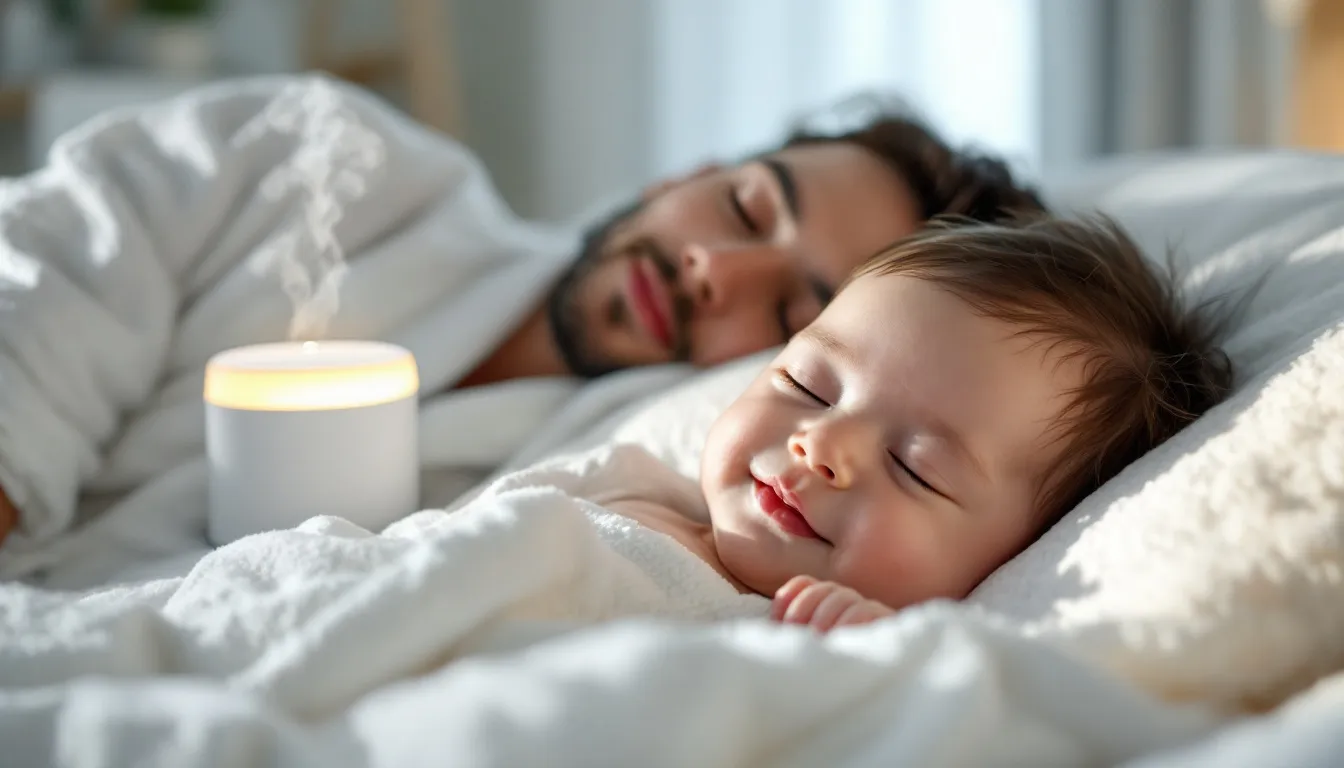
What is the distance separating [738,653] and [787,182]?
895 mm

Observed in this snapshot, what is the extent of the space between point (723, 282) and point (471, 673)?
0.80 metres

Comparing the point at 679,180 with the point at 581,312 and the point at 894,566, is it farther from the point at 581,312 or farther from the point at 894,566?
the point at 894,566

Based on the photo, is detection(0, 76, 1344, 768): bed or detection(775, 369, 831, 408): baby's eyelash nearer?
detection(0, 76, 1344, 768): bed

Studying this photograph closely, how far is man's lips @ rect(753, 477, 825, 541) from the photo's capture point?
0.76 metres

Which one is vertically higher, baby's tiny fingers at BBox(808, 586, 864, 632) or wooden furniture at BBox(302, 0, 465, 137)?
wooden furniture at BBox(302, 0, 465, 137)

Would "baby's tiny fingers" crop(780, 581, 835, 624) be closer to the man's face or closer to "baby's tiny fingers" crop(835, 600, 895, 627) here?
"baby's tiny fingers" crop(835, 600, 895, 627)

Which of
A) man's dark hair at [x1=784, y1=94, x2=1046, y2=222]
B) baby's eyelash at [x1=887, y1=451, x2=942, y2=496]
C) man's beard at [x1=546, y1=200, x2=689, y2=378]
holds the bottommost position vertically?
man's beard at [x1=546, y1=200, x2=689, y2=378]

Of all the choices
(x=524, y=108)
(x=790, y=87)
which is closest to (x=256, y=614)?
(x=790, y=87)

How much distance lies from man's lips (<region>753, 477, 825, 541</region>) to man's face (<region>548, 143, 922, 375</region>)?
0.48 metres

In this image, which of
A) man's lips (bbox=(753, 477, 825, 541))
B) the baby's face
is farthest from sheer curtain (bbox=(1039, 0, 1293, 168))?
man's lips (bbox=(753, 477, 825, 541))

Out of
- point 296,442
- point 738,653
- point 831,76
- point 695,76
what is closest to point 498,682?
point 738,653

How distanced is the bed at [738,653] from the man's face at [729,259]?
56 cm

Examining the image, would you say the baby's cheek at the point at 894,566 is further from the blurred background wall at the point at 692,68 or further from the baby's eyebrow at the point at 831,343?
the blurred background wall at the point at 692,68

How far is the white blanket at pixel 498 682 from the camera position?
0.47 meters
